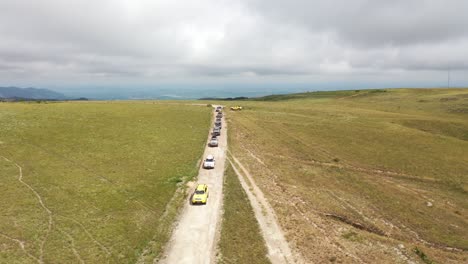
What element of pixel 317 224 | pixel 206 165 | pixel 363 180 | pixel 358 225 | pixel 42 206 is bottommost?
pixel 358 225

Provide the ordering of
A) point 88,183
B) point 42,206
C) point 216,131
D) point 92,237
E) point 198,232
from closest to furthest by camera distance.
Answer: point 92,237 < point 198,232 < point 42,206 < point 88,183 < point 216,131

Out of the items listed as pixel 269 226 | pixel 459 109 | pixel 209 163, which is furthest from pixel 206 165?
pixel 459 109

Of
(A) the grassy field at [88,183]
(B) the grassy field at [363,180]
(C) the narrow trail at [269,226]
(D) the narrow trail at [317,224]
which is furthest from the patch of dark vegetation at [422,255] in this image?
(A) the grassy field at [88,183]

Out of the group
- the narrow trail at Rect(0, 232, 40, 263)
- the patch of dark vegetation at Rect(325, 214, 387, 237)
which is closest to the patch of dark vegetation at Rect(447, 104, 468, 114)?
the patch of dark vegetation at Rect(325, 214, 387, 237)

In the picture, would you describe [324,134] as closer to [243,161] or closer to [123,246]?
[243,161]

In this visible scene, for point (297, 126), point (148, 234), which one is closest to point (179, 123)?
point (297, 126)

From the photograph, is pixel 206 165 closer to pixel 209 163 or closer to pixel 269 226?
pixel 209 163
